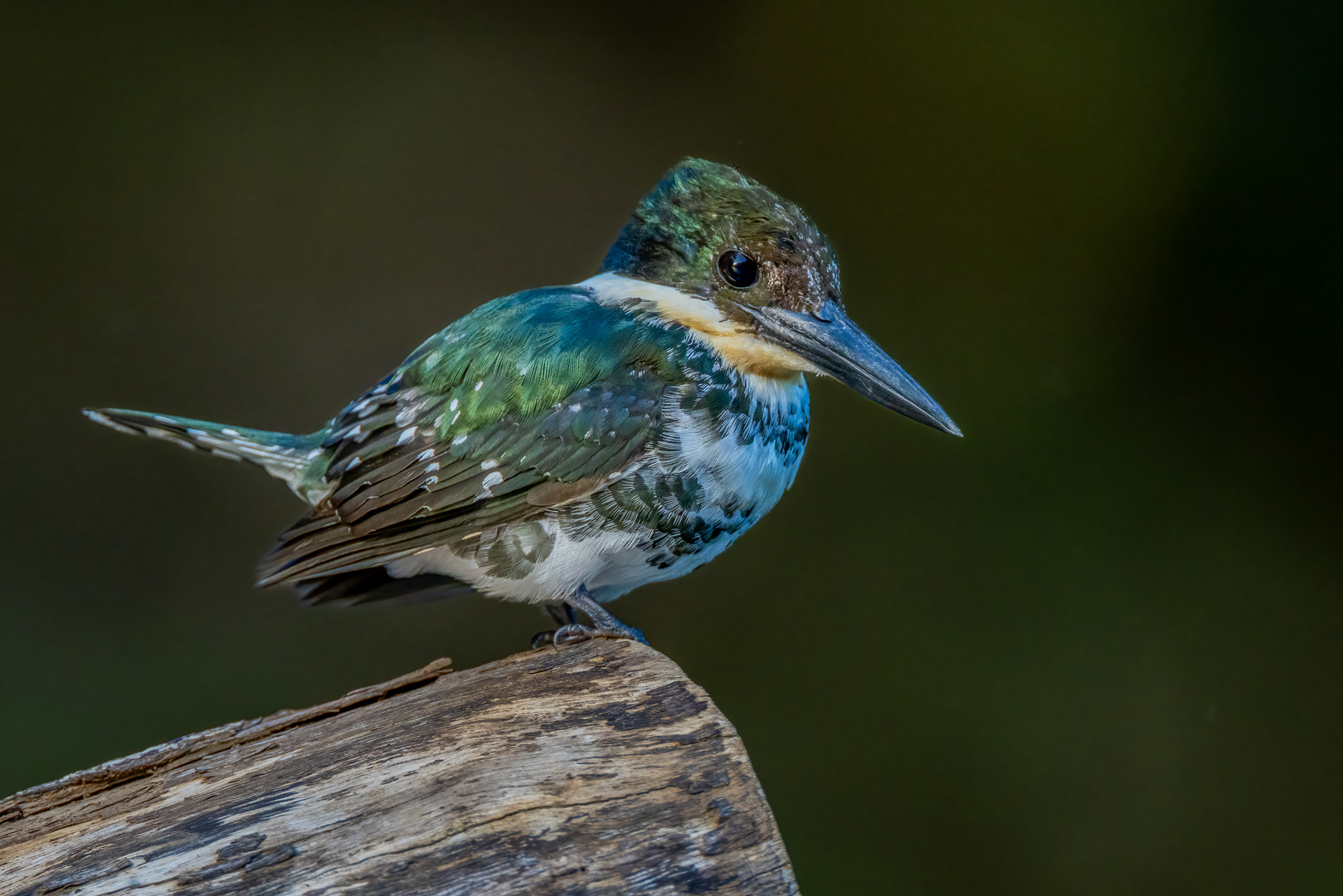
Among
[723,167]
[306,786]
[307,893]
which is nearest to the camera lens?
[307,893]

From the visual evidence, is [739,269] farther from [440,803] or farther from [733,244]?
[440,803]

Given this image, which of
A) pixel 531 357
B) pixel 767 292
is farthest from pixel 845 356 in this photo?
pixel 531 357

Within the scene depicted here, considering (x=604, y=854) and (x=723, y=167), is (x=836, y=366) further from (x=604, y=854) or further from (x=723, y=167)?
(x=604, y=854)

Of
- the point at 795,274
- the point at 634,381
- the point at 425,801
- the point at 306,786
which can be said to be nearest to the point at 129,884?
the point at 306,786

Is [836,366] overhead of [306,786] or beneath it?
overhead

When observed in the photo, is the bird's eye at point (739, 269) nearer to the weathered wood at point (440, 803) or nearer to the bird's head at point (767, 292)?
the bird's head at point (767, 292)

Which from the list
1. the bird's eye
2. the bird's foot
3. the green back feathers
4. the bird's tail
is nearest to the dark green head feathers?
the bird's eye

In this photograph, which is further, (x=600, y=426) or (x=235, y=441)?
(x=235, y=441)
